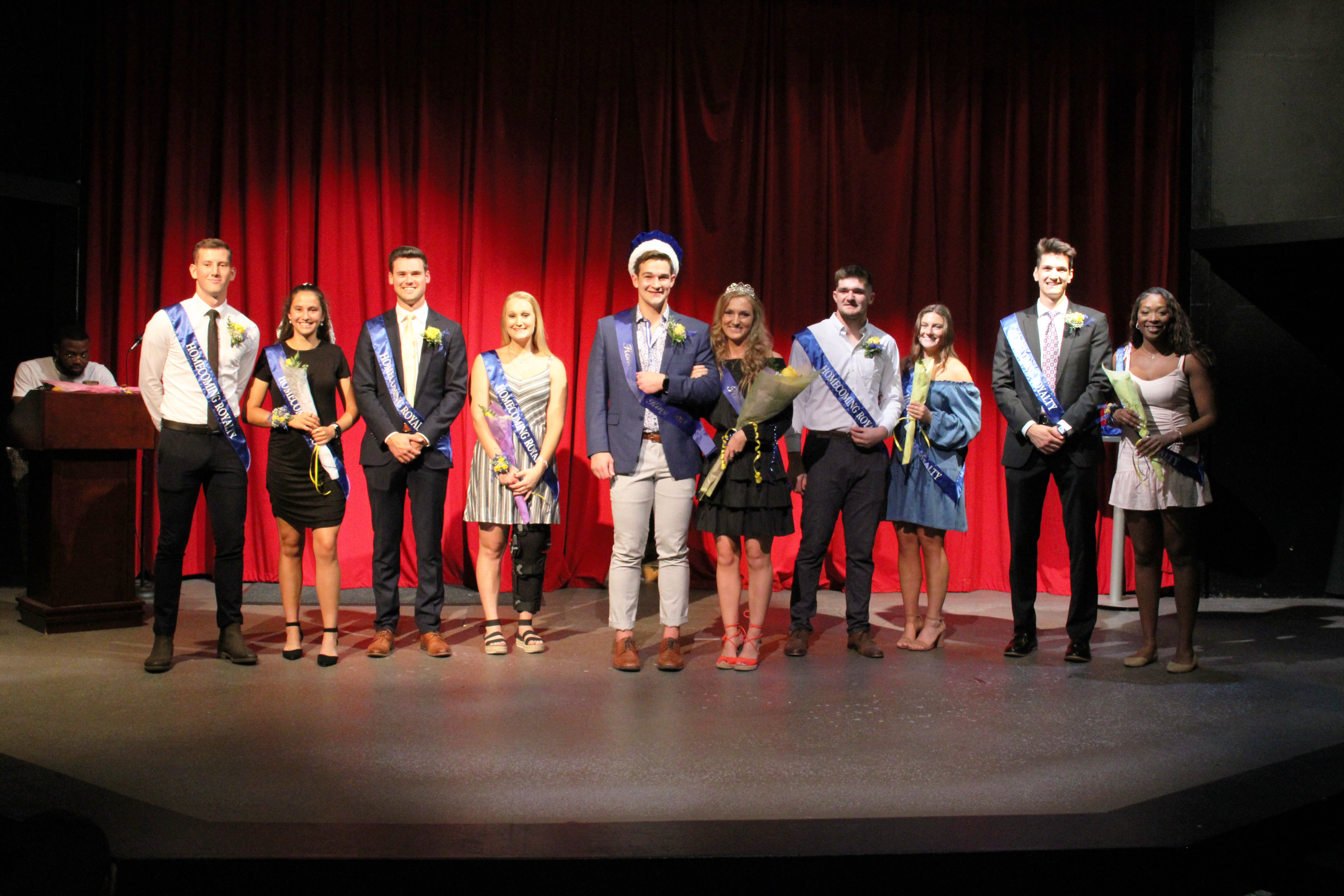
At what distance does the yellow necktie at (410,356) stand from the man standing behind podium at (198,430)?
21.3 inches

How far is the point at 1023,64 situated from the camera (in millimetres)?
5480

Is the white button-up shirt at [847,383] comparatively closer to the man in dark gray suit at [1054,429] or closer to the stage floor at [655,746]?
the man in dark gray suit at [1054,429]

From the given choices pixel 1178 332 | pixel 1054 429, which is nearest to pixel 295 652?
pixel 1054 429

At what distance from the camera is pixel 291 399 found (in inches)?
143

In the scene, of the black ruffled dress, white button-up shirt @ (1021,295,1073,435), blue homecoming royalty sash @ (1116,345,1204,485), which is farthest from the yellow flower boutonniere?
blue homecoming royalty sash @ (1116,345,1204,485)

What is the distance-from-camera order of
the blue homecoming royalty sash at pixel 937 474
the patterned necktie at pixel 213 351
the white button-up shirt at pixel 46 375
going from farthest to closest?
the white button-up shirt at pixel 46 375 < the blue homecoming royalty sash at pixel 937 474 < the patterned necktie at pixel 213 351

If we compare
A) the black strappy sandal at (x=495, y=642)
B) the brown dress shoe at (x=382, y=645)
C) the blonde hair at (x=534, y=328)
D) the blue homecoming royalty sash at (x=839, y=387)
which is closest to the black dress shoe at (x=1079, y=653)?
the blue homecoming royalty sash at (x=839, y=387)

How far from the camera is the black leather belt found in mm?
3539

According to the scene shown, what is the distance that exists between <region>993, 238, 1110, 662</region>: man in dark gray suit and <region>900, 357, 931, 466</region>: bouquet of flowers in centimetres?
26

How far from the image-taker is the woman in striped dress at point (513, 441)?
12.6 ft

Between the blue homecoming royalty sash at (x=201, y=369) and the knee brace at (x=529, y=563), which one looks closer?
the blue homecoming royalty sash at (x=201, y=369)

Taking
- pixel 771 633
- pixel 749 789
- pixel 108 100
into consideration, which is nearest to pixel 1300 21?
pixel 771 633

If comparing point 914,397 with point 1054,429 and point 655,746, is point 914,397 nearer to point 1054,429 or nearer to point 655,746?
point 1054,429

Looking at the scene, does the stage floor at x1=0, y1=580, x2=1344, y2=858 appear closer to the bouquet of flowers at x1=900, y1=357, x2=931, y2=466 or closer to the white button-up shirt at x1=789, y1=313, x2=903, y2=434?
the bouquet of flowers at x1=900, y1=357, x2=931, y2=466
